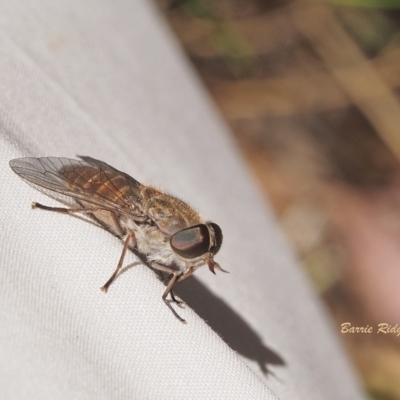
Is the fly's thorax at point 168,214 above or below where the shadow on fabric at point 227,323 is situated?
above

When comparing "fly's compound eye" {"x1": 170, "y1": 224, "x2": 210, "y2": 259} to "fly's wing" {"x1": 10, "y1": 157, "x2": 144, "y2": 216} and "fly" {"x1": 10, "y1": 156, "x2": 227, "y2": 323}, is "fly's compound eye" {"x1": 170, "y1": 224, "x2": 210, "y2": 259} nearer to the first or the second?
"fly" {"x1": 10, "y1": 156, "x2": 227, "y2": 323}

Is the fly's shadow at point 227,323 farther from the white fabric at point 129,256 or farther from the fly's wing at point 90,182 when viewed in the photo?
the fly's wing at point 90,182

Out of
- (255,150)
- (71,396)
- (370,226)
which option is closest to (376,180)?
(370,226)

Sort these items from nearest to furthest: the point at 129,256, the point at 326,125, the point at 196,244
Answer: the point at 129,256, the point at 196,244, the point at 326,125

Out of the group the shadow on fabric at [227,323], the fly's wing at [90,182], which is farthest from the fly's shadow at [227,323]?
the fly's wing at [90,182]

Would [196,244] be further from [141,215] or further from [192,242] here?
[141,215]

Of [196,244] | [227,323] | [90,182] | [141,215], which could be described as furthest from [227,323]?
[90,182]
